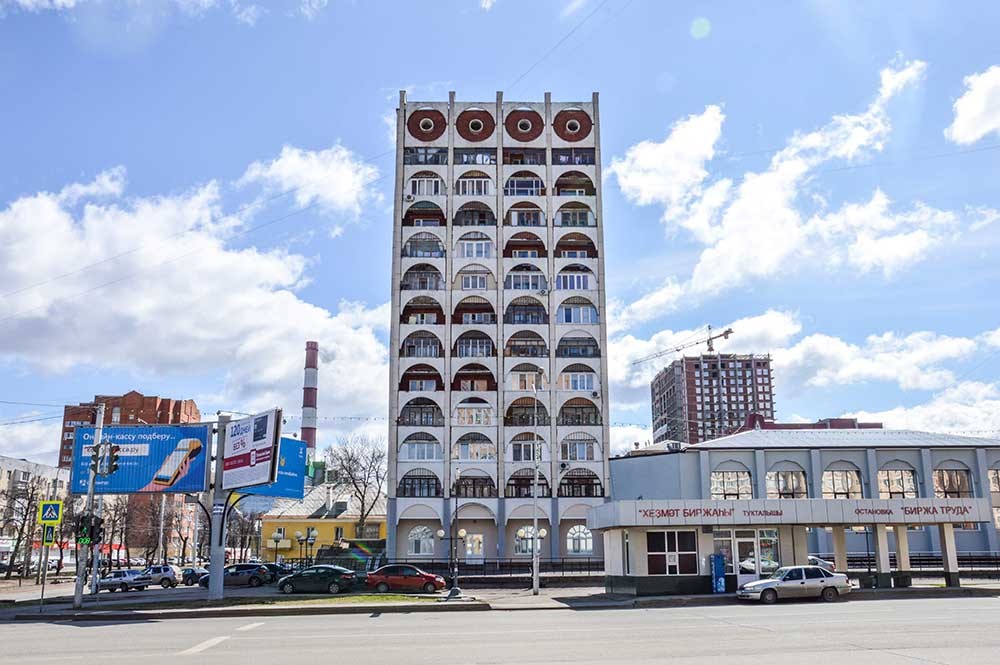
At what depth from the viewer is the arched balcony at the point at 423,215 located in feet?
255

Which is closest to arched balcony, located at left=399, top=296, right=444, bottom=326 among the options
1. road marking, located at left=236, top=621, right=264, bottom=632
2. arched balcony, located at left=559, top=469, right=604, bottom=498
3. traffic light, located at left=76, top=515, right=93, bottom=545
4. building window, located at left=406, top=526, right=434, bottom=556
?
arched balcony, located at left=559, top=469, right=604, bottom=498

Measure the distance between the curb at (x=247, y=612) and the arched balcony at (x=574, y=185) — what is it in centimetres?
5242

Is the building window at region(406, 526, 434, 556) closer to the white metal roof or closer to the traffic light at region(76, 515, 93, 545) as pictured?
the white metal roof

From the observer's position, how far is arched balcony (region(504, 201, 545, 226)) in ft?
254

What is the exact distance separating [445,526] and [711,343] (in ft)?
394

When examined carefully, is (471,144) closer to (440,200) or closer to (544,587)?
(440,200)

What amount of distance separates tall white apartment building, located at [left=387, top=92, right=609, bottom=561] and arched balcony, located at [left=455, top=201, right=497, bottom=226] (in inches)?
4.6

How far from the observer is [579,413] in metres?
74.3

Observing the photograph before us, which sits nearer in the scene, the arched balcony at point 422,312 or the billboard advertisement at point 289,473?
the billboard advertisement at point 289,473

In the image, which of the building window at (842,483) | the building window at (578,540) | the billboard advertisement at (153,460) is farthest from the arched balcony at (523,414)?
the billboard advertisement at (153,460)

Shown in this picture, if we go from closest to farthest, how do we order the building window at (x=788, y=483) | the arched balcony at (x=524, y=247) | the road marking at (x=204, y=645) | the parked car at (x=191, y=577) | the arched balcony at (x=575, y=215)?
the road marking at (x=204, y=645), the parked car at (x=191, y=577), the building window at (x=788, y=483), the arched balcony at (x=524, y=247), the arched balcony at (x=575, y=215)

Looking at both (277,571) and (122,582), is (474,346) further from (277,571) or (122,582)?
(122,582)

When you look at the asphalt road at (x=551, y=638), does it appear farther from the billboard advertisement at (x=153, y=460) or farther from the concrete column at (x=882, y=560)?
the billboard advertisement at (x=153, y=460)

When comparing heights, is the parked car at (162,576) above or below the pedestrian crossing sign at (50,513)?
below
